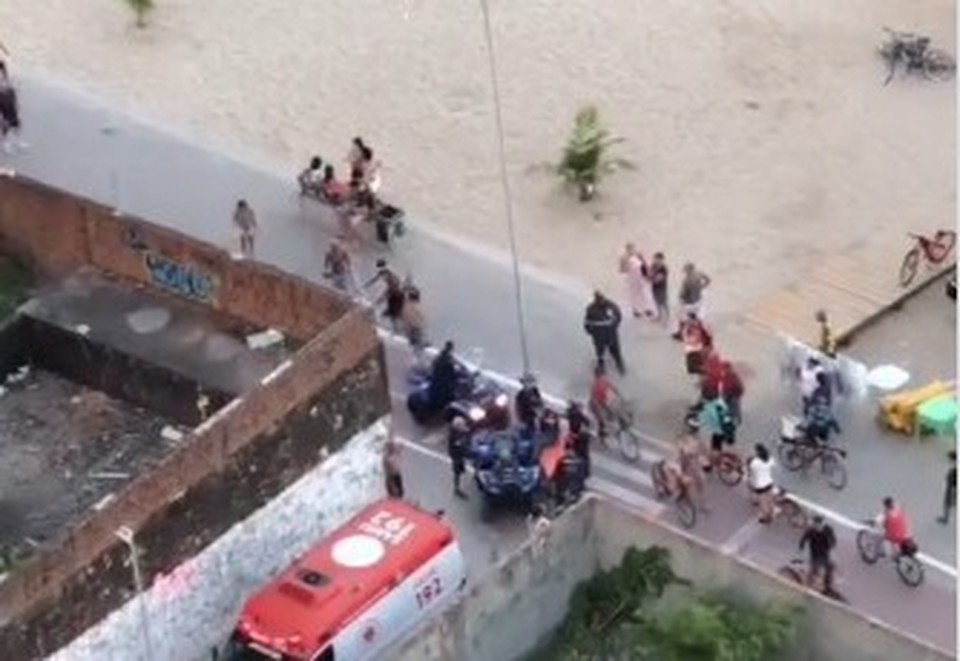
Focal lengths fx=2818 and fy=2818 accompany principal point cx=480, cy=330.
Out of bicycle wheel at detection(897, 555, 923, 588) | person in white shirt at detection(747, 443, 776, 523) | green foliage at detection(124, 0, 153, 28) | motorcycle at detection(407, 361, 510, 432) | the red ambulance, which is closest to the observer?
the red ambulance

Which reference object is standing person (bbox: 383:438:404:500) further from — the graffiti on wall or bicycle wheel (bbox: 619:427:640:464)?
bicycle wheel (bbox: 619:427:640:464)

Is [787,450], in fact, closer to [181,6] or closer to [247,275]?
[247,275]

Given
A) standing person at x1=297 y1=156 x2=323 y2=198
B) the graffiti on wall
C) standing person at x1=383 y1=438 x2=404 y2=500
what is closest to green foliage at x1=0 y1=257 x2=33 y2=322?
the graffiti on wall

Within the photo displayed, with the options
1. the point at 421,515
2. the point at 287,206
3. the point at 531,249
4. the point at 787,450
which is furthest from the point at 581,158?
the point at 421,515

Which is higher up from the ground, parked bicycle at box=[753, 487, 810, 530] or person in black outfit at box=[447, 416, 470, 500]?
person in black outfit at box=[447, 416, 470, 500]

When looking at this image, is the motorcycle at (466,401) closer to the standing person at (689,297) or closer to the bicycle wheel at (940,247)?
the standing person at (689,297)

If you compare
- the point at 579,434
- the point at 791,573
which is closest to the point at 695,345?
the point at 579,434
